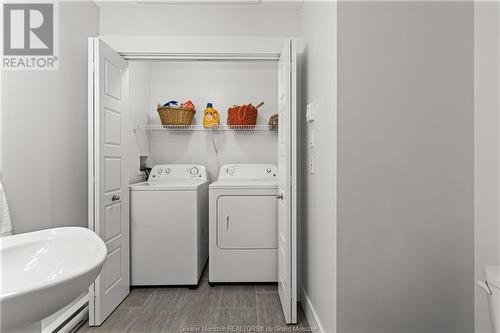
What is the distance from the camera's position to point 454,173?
1.48 meters

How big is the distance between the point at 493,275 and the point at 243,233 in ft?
5.93

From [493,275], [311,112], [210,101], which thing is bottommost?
[493,275]

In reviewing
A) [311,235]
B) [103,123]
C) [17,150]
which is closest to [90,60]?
[103,123]

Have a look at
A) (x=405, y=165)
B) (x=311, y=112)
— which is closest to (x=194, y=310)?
(x=311, y=112)

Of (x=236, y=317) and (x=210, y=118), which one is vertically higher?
(x=210, y=118)

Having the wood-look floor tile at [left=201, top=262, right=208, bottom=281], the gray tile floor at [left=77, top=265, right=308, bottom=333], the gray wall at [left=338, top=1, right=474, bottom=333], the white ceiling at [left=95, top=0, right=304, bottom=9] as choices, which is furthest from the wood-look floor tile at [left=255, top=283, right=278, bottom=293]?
the white ceiling at [left=95, top=0, right=304, bottom=9]

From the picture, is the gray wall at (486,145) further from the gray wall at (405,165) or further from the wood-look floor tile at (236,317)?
the wood-look floor tile at (236,317)

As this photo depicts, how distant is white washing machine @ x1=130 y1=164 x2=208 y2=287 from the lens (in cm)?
259

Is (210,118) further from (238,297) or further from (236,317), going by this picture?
(236,317)

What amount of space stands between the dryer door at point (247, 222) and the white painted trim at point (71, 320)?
1066mm

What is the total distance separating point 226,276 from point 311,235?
1010 mm

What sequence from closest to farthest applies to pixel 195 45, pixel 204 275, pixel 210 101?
pixel 195 45 < pixel 204 275 < pixel 210 101

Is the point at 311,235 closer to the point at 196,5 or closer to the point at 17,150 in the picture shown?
the point at 17,150

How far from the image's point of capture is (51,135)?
1.80m
